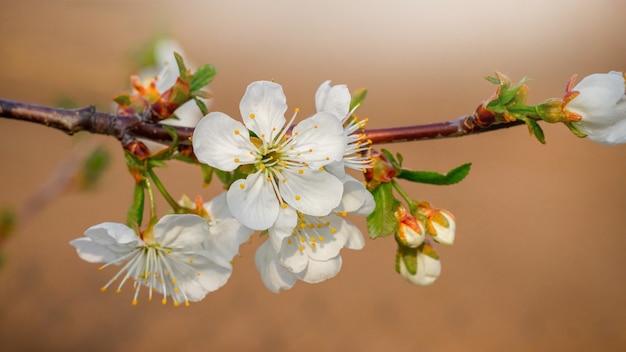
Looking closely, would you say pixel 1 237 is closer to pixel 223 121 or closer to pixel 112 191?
pixel 223 121

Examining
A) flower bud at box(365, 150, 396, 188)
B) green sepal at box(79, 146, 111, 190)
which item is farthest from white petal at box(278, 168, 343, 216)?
green sepal at box(79, 146, 111, 190)

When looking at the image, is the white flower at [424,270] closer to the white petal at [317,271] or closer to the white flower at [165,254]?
the white petal at [317,271]

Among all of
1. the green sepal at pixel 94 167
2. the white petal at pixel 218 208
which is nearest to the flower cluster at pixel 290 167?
the white petal at pixel 218 208

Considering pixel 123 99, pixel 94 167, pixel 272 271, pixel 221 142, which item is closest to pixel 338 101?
pixel 221 142

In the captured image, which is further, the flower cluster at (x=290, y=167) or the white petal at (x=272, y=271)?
the white petal at (x=272, y=271)

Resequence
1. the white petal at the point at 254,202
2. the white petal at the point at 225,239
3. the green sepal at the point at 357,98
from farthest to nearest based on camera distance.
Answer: the green sepal at the point at 357,98 → the white petal at the point at 225,239 → the white petal at the point at 254,202

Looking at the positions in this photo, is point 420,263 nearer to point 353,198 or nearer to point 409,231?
point 409,231

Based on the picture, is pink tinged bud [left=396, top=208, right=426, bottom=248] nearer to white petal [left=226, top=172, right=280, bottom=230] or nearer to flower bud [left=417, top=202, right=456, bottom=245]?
flower bud [left=417, top=202, right=456, bottom=245]
